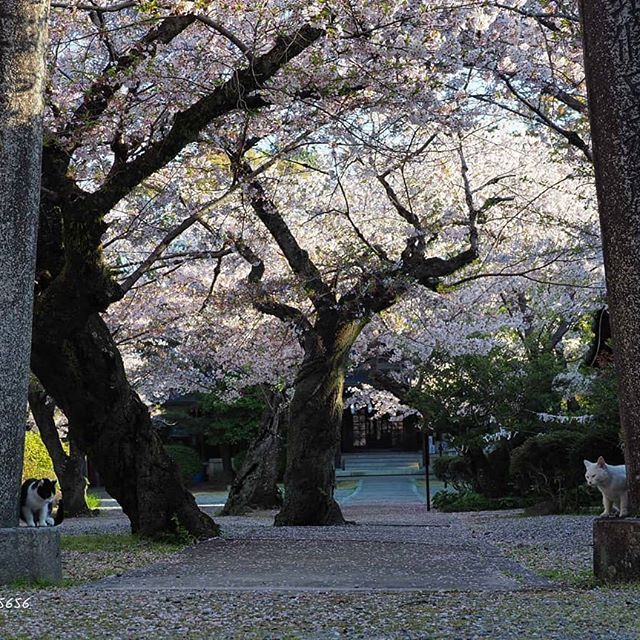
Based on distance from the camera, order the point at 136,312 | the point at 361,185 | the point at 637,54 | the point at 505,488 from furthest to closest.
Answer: the point at 505,488 < the point at 136,312 < the point at 361,185 < the point at 637,54

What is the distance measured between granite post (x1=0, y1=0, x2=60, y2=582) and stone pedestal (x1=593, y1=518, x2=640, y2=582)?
12.1ft

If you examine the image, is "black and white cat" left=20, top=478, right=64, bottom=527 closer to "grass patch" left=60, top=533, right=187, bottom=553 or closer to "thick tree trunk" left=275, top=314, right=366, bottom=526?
"grass patch" left=60, top=533, right=187, bottom=553

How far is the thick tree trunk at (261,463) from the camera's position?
1919 cm

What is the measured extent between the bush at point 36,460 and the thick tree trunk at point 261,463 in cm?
427

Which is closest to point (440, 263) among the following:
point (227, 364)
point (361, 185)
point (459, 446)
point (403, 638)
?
point (361, 185)

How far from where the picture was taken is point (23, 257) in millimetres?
6336

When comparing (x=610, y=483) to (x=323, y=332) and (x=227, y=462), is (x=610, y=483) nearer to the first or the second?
(x=323, y=332)

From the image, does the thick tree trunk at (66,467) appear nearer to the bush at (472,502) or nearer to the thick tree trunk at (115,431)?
the bush at (472,502)

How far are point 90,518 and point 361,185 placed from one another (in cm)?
878

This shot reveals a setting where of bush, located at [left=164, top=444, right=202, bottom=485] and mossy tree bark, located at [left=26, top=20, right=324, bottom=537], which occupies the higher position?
mossy tree bark, located at [left=26, top=20, right=324, bottom=537]

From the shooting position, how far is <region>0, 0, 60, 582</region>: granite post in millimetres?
6184

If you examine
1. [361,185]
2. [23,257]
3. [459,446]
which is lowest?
[459,446]

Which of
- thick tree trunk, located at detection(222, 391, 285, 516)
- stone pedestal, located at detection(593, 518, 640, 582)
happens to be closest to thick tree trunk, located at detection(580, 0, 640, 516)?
stone pedestal, located at detection(593, 518, 640, 582)

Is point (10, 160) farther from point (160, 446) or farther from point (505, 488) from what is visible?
point (505, 488)
